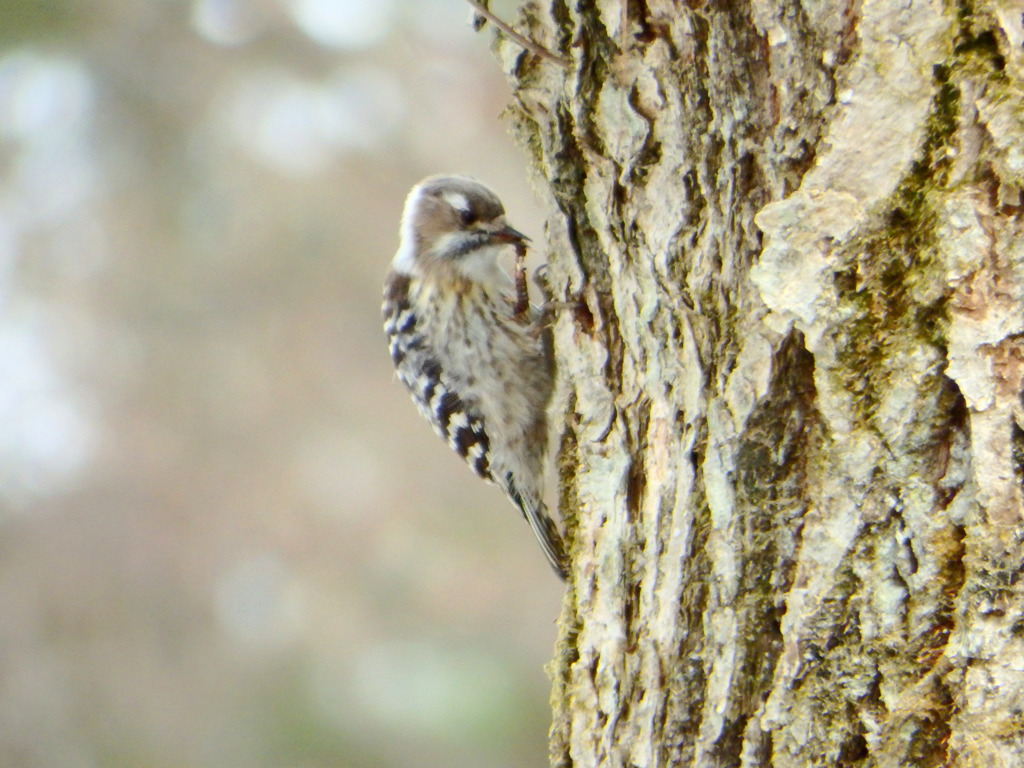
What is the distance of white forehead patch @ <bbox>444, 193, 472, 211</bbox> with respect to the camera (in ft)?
10.4

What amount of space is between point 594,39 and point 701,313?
478 mm

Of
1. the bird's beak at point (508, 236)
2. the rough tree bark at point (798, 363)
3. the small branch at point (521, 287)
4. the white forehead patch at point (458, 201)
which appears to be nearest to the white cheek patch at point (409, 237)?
the white forehead patch at point (458, 201)

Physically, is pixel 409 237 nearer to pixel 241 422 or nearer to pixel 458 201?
pixel 458 201

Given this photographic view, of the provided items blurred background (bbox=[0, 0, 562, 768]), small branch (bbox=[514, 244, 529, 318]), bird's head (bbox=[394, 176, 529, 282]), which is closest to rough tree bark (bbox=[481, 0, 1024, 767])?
small branch (bbox=[514, 244, 529, 318])

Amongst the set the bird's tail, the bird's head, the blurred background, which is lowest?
the bird's tail

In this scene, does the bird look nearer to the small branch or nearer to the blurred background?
the small branch

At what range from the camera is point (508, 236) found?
3.03m

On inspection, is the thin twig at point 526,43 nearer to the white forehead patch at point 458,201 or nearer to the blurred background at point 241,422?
the white forehead patch at point 458,201

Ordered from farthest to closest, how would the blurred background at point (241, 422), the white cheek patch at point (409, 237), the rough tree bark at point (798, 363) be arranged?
the blurred background at point (241, 422) < the white cheek patch at point (409, 237) < the rough tree bark at point (798, 363)

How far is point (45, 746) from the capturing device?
8000mm

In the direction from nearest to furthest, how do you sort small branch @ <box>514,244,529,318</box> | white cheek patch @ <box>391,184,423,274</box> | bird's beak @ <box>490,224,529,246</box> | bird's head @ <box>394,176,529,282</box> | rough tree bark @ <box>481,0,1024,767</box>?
rough tree bark @ <box>481,0,1024,767</box>
small branch @ <box>514,244,529,318</box>
bird's beak @ <box>490,224,529,246</box>
bird's head @ <box>394,176,529,282</box>
white cheek patch @ <box>391,184,423,274</box>

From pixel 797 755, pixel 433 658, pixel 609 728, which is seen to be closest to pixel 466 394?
pixel 609 728

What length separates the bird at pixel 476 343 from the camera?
2.97 meters

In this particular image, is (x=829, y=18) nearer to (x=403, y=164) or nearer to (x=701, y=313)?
(x=701, y=313)
